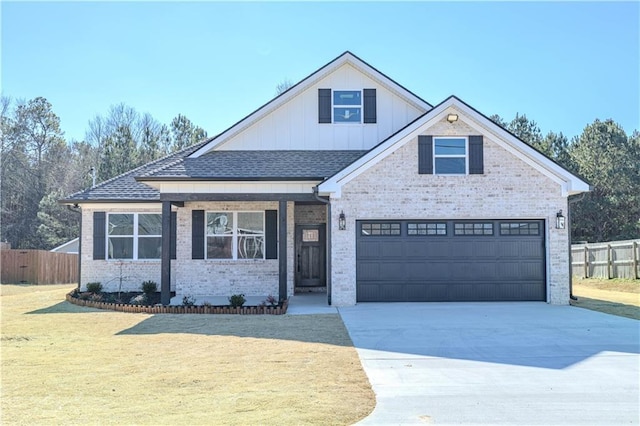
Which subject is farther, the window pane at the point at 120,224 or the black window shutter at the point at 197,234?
the window pane at the point at 120,224

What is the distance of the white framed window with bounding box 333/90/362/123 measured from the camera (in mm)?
18141

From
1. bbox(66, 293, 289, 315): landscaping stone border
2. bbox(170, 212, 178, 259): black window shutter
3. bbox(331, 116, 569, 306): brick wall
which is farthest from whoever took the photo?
bbox(170, 212, 178, 259): black window shutter

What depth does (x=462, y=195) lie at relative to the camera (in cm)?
1531

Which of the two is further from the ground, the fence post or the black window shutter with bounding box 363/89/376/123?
the black window shutter with bounding box 363/89/376/123

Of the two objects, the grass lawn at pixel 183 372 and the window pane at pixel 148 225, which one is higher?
the window pane at pixel 148 225

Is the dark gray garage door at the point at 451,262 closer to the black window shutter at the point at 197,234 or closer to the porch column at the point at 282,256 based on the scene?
the porch column at the point at 282,256

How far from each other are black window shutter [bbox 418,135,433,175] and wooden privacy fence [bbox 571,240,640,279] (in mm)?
11849

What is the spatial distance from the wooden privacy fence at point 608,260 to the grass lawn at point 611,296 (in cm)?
42

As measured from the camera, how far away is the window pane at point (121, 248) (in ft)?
60.4

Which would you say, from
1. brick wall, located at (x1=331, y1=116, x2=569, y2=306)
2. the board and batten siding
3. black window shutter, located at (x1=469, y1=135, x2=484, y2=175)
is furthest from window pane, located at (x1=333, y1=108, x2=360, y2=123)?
black window shutter, located at (x1=469, y1=135, x2=484, y2=175)

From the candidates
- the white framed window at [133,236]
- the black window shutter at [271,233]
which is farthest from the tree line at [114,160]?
the black window shutter at [271,233]

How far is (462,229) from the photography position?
1545cm

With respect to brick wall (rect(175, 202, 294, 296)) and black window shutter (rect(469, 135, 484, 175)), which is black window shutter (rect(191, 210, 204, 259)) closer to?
brick wall (rect(175, 202, 294, 296))

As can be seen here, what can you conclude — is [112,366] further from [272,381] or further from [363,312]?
[363,312]
